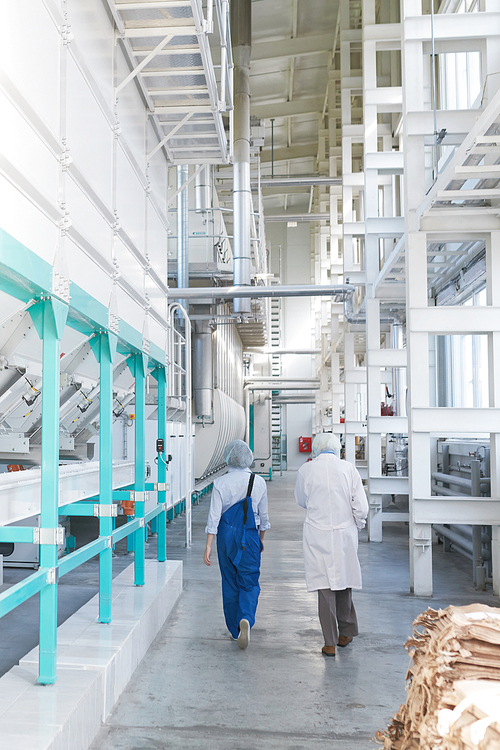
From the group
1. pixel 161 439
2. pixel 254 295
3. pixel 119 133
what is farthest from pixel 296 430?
pixel 119 133

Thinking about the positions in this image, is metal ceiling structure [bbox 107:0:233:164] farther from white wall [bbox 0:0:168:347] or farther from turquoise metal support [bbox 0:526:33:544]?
turquoise metal support [bbox 0:526:33:544]

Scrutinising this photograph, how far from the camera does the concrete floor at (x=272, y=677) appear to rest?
146 inches

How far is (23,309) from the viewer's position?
354cm

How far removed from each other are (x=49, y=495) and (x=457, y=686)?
2592 millimetres

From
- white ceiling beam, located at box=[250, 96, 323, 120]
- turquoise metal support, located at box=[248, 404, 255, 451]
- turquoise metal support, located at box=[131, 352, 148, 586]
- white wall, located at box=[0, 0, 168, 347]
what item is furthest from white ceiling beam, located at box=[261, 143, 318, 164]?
turquoise metal support, located at box=[131, 352, 148, 586]

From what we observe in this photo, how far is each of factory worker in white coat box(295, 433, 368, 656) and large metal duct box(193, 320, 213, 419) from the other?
906 centimetres

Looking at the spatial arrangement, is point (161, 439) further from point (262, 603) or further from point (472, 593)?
point (472, 593)

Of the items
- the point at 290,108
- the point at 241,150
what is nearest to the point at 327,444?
the point at 241,150

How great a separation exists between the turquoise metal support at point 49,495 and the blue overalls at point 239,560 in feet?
6.20

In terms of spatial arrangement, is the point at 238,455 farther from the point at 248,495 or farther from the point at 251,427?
the point at 251,427

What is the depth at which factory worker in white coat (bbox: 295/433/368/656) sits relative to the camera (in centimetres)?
506

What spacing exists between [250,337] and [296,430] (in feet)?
28.3

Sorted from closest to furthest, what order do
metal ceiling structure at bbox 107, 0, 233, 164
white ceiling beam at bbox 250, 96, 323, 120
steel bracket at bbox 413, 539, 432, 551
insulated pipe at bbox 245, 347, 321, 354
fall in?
1. metal ceiling structure at bbox 107, 0, 233, 164
2. steel bracket at bbox 413, 539, 432, 551
3. white ceiling beam at bbox 250, 96, 323, 120
4. insulated pipe at bbox 245, 347, 321, 354

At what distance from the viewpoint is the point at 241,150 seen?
13102 millimetres
